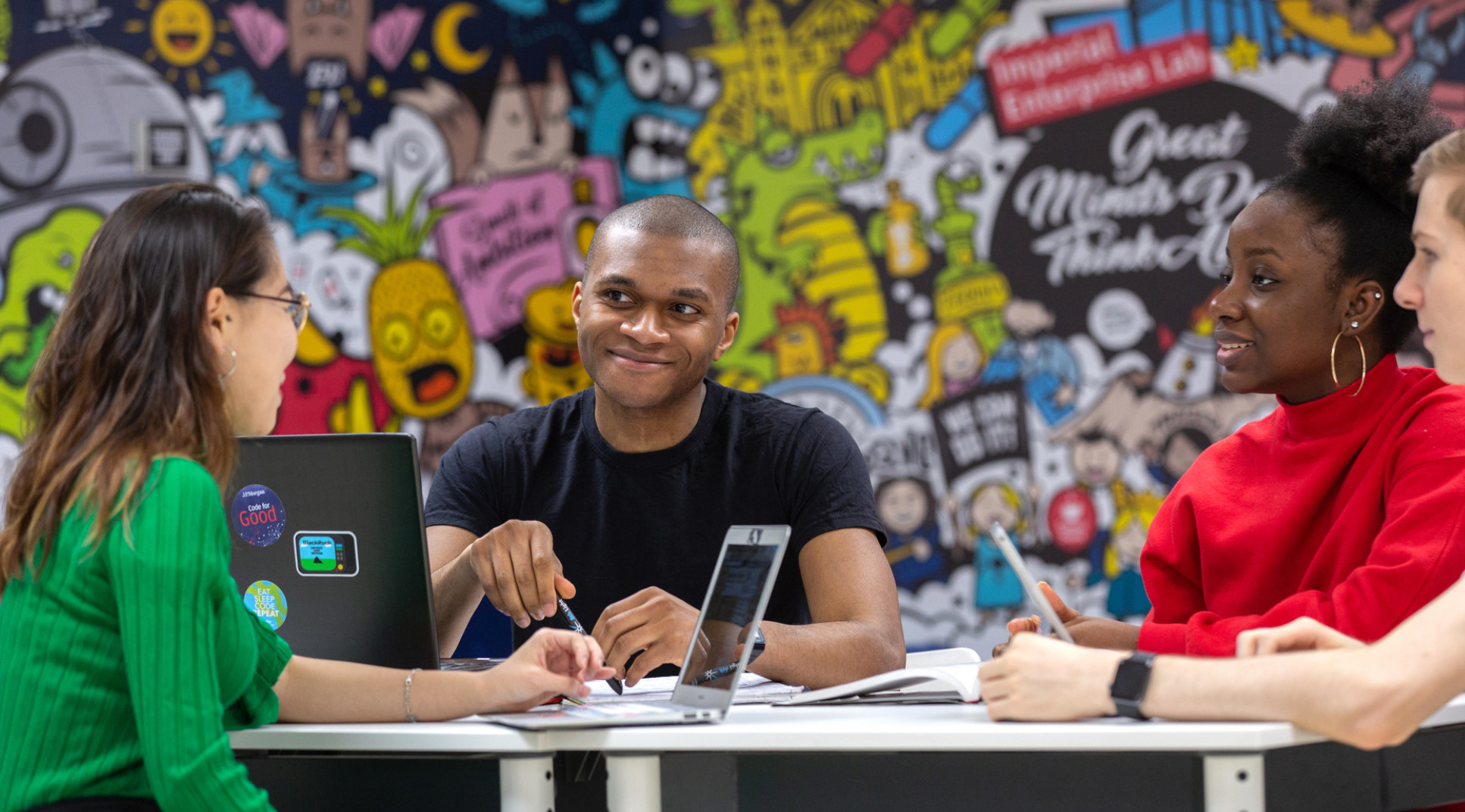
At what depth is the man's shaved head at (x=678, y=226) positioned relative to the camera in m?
2.16

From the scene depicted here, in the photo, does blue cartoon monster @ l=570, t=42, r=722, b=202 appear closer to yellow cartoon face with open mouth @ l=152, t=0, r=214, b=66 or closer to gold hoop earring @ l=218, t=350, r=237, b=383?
yellow cartoon face with open mouth @ l=152, t=0, r=214, b=66

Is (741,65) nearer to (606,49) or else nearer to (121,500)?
(606,49)

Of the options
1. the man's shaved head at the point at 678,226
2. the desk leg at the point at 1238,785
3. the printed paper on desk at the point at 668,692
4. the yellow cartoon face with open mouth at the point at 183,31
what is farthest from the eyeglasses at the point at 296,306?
the yellow cartoon face with open mouth at the point at 183,31

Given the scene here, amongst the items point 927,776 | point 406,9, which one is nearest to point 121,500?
point 927,776

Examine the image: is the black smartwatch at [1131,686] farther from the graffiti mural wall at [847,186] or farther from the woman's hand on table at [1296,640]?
the graffiti mural wall at [847,186]

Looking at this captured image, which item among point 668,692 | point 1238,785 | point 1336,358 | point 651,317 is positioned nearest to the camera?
point 1238,785

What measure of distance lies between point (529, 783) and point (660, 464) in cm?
96

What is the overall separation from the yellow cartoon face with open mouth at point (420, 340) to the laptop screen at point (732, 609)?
→ 240cm

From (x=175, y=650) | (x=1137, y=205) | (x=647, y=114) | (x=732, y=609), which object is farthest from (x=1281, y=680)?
(x=647, y=114)

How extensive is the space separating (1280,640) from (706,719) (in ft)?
1.95

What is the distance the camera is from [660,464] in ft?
7.18

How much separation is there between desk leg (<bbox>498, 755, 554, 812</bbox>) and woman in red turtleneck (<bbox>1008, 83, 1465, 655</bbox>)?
73 cm

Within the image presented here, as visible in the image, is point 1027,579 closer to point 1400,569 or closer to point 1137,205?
point 1400,569

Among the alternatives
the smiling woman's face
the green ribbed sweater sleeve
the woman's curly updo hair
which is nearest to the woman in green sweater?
the green ribbed sweater sleeve
